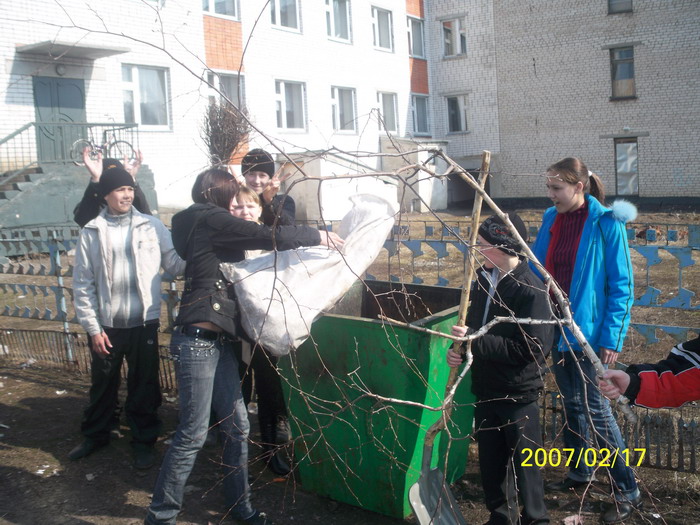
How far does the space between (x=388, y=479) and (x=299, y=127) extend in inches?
694

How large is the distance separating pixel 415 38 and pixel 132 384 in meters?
23.5

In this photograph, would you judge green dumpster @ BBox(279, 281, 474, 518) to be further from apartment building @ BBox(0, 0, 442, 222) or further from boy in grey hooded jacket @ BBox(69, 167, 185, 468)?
apartment building @ BBox(0, 0, 442, 222)

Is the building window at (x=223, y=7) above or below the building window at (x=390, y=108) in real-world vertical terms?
above

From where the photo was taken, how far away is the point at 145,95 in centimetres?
1591

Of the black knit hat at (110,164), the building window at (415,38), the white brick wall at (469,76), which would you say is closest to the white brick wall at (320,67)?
→ the building window at (415,38)

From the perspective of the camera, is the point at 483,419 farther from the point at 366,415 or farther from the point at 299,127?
the point at 299,127

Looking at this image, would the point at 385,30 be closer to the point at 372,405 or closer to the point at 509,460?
the point at 372,405

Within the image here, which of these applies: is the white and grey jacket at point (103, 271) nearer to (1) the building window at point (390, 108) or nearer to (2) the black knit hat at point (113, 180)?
(2) the black knit hat at point (113, 180)

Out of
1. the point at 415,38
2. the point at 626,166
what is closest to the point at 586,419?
the point at 626,166

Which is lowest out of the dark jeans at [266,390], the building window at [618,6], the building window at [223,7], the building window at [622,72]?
the dark jeans at [266,390]

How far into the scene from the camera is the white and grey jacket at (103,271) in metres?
3.96

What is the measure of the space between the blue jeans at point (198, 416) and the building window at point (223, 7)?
16017 mm

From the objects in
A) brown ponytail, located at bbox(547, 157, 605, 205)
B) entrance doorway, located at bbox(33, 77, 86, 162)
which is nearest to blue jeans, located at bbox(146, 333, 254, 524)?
brown ponytail, located at bbox(547, 157, 605, 205)

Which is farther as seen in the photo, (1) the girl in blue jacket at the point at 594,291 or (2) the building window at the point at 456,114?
(2) the building window at the point at 456,114
